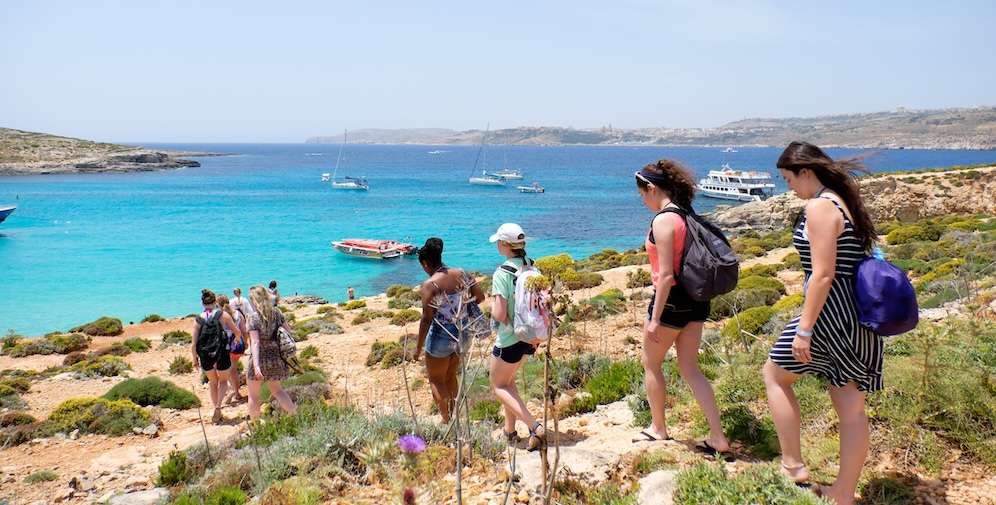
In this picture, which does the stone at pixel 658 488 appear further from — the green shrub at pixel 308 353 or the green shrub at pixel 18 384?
the green shrub at pixel 18 384

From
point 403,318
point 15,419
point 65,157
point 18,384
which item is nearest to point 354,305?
point 403,318

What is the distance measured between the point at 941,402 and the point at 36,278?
3787cm

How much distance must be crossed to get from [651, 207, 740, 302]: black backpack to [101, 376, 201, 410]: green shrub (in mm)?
8235

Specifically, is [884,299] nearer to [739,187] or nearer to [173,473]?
[173,473]

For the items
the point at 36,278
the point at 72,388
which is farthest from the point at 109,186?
the point at 72,388

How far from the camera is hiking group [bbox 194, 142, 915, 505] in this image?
2695mm

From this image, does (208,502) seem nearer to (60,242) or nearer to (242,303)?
(242,303)

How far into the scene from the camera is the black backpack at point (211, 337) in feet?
23.9

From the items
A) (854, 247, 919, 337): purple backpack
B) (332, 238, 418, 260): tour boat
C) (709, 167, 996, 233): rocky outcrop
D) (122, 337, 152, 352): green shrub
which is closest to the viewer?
(854, 247, 919, 337): purple backpack

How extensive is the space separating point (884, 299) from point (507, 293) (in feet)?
6.81

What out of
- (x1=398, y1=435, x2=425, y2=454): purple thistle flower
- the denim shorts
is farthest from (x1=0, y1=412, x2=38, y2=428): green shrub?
(x1=398, y1=435, x2=425, y2=454): purple thistle flower

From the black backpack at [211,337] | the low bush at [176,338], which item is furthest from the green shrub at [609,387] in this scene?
the low bush at [176,338]

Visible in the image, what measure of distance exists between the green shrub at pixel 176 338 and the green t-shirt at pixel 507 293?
14605 millimetres

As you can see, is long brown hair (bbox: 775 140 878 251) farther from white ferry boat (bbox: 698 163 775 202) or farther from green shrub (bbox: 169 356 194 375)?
white ferry boat (bbox: 698 163 775 202)
